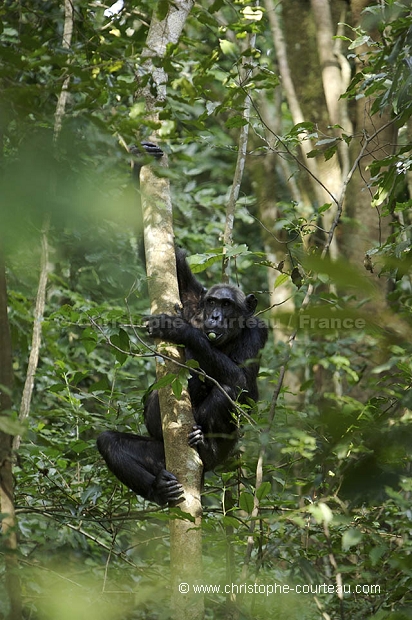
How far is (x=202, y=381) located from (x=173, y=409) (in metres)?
0.58

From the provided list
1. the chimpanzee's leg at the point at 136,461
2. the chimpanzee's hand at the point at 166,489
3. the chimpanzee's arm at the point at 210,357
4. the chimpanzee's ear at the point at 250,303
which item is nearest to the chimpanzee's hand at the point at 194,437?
the chimpanzee's hand at the point at 166,489

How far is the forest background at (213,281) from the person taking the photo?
73.3 inches

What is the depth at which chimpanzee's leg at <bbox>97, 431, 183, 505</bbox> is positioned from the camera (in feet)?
16.8

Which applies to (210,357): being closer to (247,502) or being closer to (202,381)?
(202,381)

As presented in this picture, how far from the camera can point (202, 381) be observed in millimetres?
4723

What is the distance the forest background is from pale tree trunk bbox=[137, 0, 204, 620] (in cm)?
19

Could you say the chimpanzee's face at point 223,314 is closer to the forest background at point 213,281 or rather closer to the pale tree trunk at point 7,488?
the forest background at point 213,281

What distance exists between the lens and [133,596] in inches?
195

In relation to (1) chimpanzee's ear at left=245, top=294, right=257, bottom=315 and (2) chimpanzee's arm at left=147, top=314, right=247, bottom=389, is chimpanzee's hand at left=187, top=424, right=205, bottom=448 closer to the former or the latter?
(2) chimpanzee's arm at left=147, top=314, right=247, bottom=389

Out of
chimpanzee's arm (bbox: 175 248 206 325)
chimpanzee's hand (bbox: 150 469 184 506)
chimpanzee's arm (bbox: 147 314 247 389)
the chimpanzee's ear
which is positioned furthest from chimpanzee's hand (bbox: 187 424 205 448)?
the chimpanzee's ear

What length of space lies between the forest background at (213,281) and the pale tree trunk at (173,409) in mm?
189

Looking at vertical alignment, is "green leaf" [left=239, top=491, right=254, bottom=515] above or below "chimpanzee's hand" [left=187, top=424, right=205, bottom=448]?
below

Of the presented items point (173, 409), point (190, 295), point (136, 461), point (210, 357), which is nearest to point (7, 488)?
point (173, 409)

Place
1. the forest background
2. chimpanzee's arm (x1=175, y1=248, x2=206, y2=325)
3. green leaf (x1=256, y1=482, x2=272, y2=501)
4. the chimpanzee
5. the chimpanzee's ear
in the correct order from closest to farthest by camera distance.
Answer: the forest background
green leaf (x1=256, y1=482, x2=272, y2=501)
the chimpanzee
chimpanzee's arm (x1=175, y1=248, x2=206, y2=325)
the chimpanzee's ear
